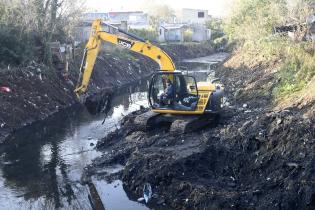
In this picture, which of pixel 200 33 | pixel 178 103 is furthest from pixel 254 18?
pixel 200 33

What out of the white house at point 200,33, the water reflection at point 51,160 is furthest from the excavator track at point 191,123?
the white house at point 200,33

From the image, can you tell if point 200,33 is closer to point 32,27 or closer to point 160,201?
point 32,27

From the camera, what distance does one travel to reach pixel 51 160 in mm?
15414

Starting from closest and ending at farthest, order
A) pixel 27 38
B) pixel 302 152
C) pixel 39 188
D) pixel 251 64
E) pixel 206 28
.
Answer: pixel 302 152 < pixel 39 188 < pixel 27 38 < pixel 251 64 < pixel 206 28

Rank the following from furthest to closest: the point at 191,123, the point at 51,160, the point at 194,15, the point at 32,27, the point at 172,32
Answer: the point at 194,15, the point at 172,32, the point at 32,27, the point at 51,160, the point at 191,123

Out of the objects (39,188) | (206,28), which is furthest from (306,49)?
(206,28)

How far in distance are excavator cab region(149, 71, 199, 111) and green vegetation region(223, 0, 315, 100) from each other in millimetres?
4324

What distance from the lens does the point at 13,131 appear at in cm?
1920

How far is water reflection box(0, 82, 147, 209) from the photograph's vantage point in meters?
12.3

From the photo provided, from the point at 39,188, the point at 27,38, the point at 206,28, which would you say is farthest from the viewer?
the point at 206,28

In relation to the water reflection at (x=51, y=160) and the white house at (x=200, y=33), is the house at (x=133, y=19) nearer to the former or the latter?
the white house at (x=200, y=33)

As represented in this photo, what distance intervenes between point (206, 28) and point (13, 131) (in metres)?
53.2

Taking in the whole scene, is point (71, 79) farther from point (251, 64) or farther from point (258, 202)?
point (258, 202)

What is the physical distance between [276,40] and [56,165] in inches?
619
